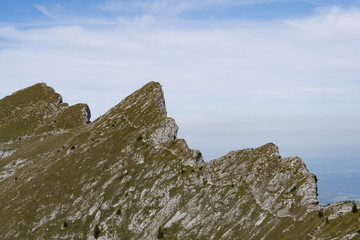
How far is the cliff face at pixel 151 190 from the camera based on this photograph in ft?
282

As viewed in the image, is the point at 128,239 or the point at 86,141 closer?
the point at 128,239

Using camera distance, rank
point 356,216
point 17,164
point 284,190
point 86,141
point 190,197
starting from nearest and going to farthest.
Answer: point 356,216 < point 284,190 < point 190,197 < point 86,141 < point 17,164

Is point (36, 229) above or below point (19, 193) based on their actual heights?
below

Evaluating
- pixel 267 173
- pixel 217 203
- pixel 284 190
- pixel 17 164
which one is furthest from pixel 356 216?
pixel 17 164

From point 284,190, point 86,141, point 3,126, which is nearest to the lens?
point 284,190

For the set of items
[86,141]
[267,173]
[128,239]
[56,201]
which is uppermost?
[86,141]

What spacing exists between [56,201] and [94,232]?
70.0 feet

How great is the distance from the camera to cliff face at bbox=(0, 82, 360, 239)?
8588 centimetres

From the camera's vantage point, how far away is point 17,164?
15462 centimetres

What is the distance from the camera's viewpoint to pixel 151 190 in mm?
112562

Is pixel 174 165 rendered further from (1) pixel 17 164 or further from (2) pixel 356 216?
(1) pixel 17 164

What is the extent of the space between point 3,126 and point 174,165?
402 ft

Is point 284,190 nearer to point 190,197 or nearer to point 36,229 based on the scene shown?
point 190,197

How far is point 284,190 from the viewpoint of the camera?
9056cm
